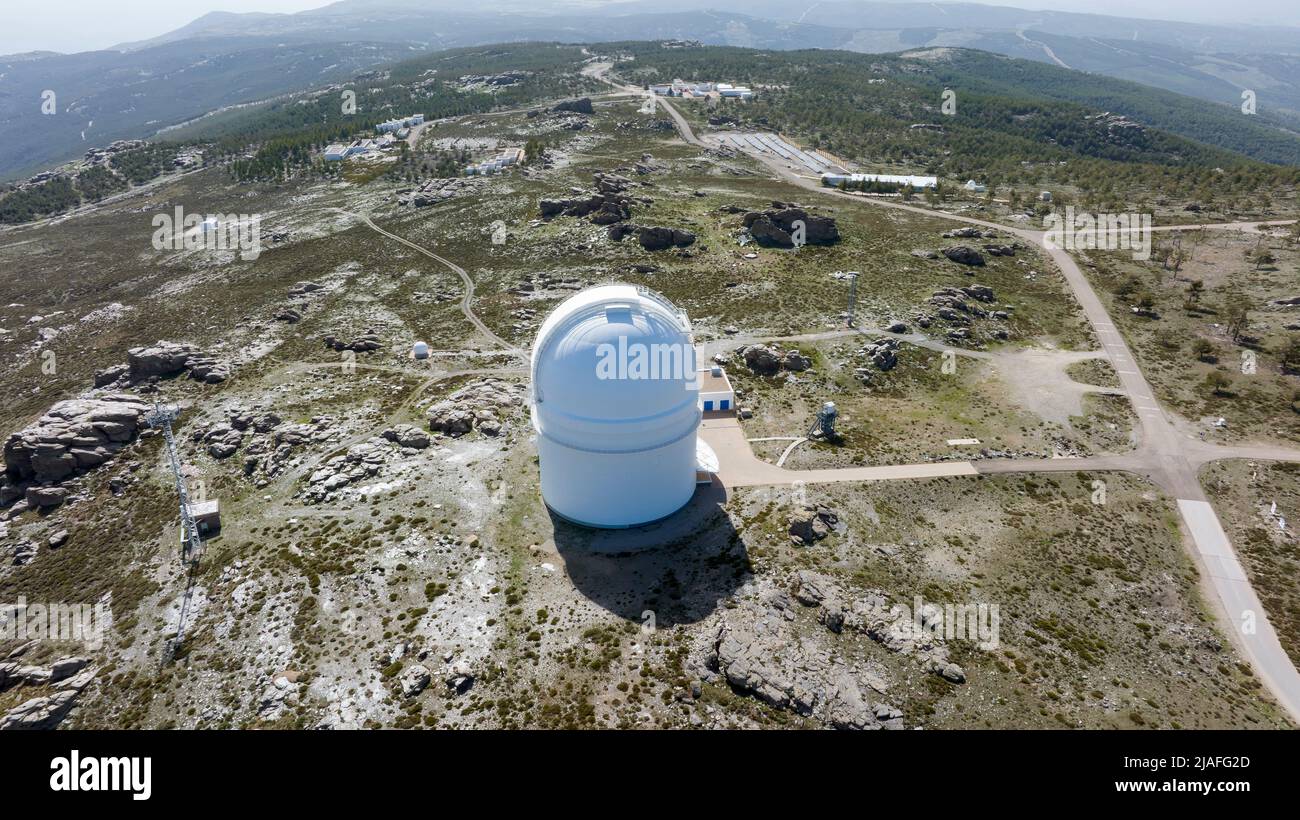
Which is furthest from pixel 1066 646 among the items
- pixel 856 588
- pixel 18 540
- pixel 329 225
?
pixel 329 225

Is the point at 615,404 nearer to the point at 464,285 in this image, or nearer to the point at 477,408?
the point at 477,408

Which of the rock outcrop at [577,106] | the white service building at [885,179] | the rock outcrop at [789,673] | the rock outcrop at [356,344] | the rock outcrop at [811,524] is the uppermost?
A: the rock outcrop at [577,106]

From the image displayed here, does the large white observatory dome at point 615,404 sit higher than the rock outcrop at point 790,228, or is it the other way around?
the rock outcrop at point 790,228

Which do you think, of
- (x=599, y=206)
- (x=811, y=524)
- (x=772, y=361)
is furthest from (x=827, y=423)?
(x=599, y=206)

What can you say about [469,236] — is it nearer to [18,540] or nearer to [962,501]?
[18,540]

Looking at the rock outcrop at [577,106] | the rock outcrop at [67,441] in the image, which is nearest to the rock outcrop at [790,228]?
the rock outcrop at [67,441]

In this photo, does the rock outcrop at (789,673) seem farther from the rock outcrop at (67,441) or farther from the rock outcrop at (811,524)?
the rock outcrop at (67,441)
